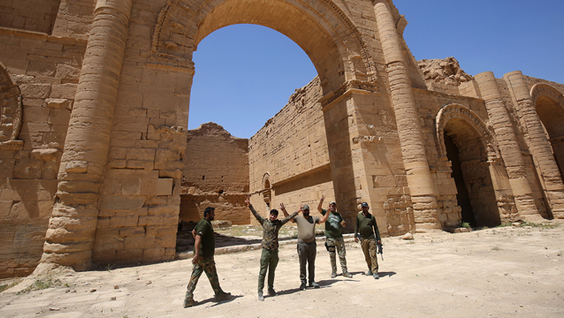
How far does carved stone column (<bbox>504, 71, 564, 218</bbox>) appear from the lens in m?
11.3

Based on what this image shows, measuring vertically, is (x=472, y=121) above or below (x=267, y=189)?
above

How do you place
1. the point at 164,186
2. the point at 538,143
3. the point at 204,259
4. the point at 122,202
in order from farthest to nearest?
the point at 538,143, the point at 164,186, the point at 122,202, the point at 204,259

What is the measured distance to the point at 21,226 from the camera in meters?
5.27

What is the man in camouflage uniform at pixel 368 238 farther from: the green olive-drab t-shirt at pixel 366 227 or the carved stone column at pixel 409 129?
the carved stone column at pixel 409 129

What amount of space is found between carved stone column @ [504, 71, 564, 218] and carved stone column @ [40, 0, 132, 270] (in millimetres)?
16498

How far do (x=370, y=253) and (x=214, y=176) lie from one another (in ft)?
56.7

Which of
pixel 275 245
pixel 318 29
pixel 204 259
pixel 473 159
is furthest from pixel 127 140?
pixel 473 159

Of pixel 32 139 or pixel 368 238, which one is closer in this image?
pixel 368 238

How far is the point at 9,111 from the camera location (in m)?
5.64

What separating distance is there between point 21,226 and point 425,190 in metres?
10.4

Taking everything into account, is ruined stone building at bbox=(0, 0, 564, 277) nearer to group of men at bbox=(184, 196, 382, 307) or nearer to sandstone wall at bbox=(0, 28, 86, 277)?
sandstone wall at bbox=(0, 28, 86, 277)

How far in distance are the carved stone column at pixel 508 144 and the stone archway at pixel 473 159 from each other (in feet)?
2.21

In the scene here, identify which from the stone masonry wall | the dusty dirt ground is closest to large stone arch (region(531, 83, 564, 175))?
the stone masonry wall

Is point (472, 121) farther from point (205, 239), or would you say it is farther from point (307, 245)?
point (205, 239)
